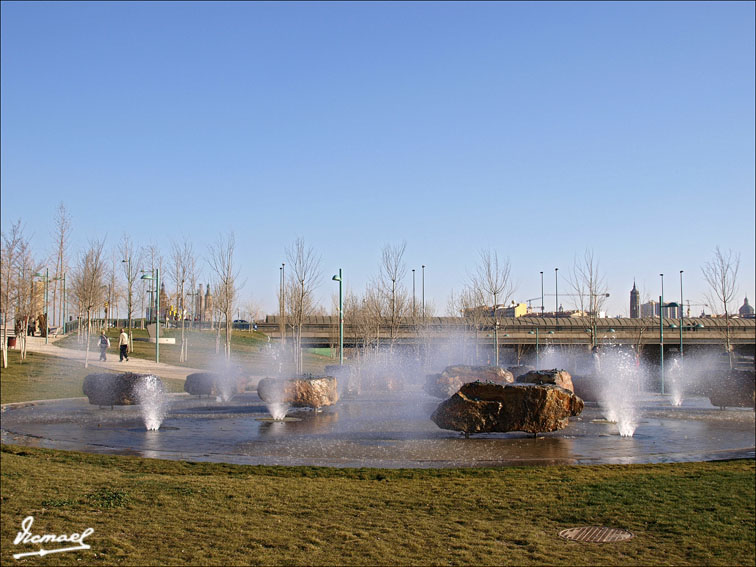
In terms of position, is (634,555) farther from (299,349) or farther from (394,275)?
(394,275)

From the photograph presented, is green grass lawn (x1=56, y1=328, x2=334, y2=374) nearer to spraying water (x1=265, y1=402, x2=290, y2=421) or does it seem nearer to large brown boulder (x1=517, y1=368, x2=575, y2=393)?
spraying water (x1=265, y1=402, x2=290, y2=421)

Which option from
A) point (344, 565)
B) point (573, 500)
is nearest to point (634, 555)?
point (573, 500)

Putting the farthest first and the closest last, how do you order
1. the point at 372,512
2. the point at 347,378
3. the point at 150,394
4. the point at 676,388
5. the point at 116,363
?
1. the point at 116,363
2. the point at 676,388
3. the point at 347,378
4. the point at 150,394
5. the point at 372,512

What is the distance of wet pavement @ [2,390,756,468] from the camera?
43.7 ft

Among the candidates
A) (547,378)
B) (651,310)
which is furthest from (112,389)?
(651,310)

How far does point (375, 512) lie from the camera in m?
8.74

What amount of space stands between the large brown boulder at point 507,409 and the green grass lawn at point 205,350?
26829mm

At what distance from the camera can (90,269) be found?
46.9 metres

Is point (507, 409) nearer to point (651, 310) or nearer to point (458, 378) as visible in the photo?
point (458, 378)

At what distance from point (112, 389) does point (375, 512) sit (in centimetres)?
1558

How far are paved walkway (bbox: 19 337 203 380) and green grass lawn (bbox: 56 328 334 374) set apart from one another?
150 cm

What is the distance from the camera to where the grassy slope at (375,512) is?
714 cm

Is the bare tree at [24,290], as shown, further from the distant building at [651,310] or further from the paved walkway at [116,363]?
the distant building at [651,310]

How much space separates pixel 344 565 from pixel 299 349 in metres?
32.5
